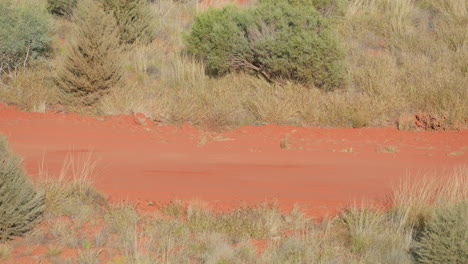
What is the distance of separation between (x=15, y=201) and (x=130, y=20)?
15.2 m

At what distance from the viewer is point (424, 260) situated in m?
6.73

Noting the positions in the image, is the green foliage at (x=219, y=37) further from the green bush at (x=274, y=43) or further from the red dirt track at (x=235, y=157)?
the red dirt track at (x=235, y=157)

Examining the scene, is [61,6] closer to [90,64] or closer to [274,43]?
[90,64]

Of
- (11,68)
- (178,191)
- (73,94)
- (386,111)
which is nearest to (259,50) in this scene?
(386,111)

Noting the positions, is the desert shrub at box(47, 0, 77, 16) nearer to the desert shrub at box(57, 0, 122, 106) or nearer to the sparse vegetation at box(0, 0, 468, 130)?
the sparse vegetation at box(0, 0, 468, 130)

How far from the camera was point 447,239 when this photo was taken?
6.66 meters

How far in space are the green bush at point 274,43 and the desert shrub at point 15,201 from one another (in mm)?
10521

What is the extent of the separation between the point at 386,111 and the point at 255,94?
→ 3.05m

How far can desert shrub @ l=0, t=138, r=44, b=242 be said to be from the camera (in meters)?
7.35

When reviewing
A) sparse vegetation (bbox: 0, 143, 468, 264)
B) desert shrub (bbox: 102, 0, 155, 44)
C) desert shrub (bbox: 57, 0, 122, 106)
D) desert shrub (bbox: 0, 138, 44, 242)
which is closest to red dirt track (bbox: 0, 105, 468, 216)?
sparse vegetation (bbox: 0, 143, 468, 264)

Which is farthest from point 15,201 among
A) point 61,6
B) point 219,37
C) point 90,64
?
point 61,6

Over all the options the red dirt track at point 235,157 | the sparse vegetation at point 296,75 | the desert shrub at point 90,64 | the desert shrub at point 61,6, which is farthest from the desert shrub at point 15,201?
the desert shrub at point 61,6

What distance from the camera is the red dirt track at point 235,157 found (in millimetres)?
9859

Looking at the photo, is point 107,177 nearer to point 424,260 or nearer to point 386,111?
point 424,260
